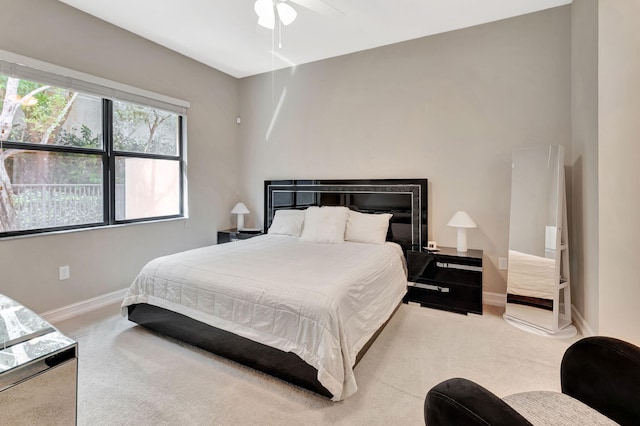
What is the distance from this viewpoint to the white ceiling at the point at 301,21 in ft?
9.39

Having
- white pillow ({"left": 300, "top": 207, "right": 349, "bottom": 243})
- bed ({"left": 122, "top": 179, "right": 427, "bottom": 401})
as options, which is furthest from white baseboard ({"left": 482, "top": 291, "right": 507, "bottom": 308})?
white pillow ({"left": 300, "top": 207, "right": 349, "bottom": 243})

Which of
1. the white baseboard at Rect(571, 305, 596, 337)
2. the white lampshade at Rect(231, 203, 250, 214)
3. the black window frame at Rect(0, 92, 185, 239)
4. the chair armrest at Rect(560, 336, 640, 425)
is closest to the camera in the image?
the chair armrest at Rect(560, 336, 640, 425)

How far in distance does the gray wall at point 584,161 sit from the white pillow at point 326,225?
2170 mm

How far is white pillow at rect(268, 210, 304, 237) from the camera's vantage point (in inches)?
154

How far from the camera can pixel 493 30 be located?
3189 mm

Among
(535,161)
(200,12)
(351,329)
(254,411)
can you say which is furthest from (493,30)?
(254,411)

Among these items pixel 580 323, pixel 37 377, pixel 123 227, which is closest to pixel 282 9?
pixel 37 377

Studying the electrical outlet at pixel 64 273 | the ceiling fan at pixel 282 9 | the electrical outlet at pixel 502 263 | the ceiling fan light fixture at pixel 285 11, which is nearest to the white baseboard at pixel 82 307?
the electrical outlet at pixel 64 273

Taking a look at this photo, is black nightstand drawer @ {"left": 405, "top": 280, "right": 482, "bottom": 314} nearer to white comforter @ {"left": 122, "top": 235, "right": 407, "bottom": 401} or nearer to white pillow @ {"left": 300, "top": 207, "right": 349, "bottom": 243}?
white comforter @ {"left": 122, "top": 235, "right": 407, "bottom": 401}

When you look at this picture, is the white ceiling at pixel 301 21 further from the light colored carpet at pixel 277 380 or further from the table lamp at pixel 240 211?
the light colored carpet at pixel 277 380

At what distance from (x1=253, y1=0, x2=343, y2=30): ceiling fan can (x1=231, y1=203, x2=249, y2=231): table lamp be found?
2.62 meters

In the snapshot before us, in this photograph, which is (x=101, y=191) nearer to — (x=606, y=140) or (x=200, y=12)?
(x=200, y=12)

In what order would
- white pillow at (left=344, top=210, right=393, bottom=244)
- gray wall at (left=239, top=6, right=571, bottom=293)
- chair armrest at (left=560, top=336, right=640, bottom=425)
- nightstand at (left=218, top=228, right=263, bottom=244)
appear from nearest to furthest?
1. chair armrest at (left=560, top=336, right=640, bottom=425)
2. gray wall at (left=239, top=6, right=571, bottom=293)
3. white pillow at (left=344, top=210, right=393, bottom=244)
4. nightstand at (left=218, top=228, right=263, bottom=244)

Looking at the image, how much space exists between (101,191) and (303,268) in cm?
251
